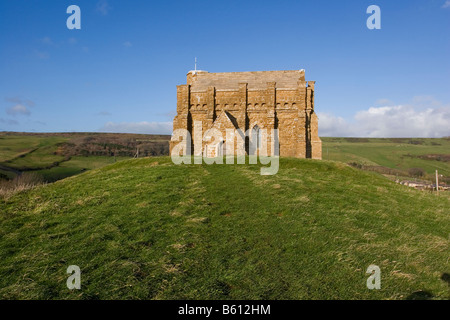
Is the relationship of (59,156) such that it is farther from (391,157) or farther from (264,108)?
(391,157)

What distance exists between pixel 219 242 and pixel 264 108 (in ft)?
79.9

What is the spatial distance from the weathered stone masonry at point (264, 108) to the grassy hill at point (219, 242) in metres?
16.3

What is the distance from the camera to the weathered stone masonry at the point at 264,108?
1176 inches

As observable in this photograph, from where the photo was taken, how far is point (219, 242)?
314 inches

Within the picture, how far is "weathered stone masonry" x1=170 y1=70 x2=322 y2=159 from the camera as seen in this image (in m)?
29.9

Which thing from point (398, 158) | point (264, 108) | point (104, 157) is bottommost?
point (398, 158)

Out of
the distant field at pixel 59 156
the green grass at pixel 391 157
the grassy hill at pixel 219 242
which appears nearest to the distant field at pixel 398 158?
the green grass at pixel 391 157

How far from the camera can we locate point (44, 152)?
78812 millimetres

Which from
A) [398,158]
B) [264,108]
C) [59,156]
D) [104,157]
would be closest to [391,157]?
[398,158]

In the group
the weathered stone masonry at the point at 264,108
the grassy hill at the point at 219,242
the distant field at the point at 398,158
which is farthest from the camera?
the distant field at the point at 398,158

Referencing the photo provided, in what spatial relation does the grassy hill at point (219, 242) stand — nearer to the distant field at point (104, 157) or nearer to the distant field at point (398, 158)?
the distant field at point (104, 157)
